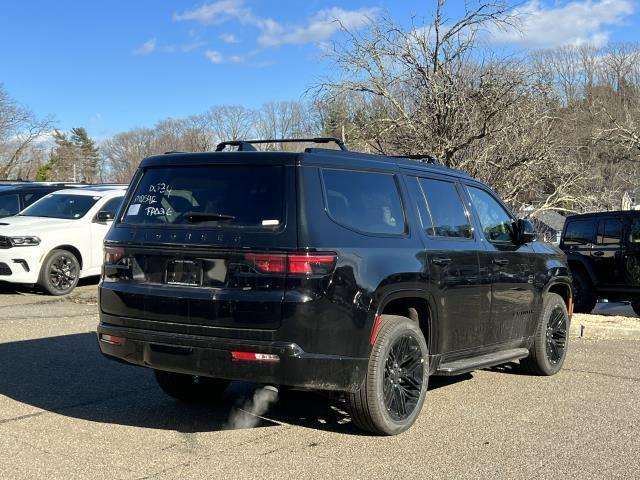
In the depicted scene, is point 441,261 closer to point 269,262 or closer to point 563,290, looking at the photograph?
point 269,262

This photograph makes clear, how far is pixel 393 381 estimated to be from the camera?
494 cm

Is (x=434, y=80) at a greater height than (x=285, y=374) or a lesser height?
greater

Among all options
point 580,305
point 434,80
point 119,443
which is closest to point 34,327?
point 119,443

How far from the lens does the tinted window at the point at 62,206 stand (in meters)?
12.7

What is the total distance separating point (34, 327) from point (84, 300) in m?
2.86

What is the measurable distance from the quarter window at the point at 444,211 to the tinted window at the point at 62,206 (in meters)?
8.55

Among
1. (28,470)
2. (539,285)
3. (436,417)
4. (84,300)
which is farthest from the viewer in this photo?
(84,300)

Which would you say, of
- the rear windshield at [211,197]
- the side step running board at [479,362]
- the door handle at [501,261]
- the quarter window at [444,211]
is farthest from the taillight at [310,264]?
the door handle at [501,261]

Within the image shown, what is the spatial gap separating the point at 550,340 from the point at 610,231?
6495mm

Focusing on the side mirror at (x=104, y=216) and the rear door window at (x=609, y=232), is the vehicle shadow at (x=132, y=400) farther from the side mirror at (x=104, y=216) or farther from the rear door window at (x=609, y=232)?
the rear door window at (x=609, y=232)

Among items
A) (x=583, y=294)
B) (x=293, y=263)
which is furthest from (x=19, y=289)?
(x=583, y=294)

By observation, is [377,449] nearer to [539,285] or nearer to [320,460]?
[320,460]

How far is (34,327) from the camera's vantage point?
8750 mm

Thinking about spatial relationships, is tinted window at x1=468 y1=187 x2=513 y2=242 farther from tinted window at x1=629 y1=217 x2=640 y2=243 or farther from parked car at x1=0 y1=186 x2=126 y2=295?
parked car at x1=0 y1=186 x2=126 y2=295
